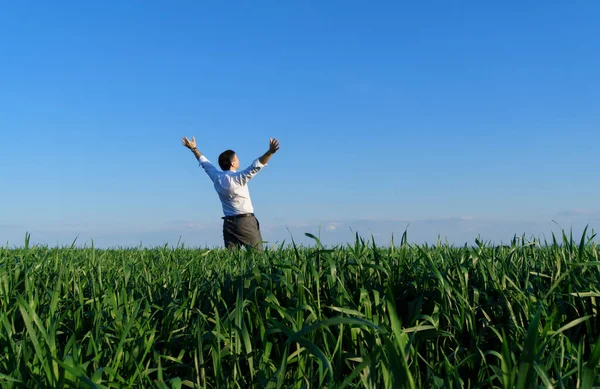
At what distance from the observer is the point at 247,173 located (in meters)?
8.91

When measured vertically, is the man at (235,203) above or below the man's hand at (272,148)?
below

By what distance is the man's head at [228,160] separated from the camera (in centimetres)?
970

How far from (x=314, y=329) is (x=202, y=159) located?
8.58m

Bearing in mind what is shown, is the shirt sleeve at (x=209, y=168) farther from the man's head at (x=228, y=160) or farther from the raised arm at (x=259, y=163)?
the raised arm at (x=259, y=163)

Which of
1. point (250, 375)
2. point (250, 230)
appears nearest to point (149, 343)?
point (250, 375)

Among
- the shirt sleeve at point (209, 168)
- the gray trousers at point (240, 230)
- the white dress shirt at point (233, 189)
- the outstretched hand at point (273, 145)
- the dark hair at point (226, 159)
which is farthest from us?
the dark hair at point (226, 159)

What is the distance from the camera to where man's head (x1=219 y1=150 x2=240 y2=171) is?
382 inches

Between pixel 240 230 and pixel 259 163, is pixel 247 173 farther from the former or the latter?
pixel 240 230

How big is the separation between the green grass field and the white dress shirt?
5813mm

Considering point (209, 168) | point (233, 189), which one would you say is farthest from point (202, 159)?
point (233, 189)

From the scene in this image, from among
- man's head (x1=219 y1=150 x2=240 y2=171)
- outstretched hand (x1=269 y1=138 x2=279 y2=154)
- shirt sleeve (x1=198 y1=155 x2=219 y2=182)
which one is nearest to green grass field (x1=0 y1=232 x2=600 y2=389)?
outstretched hand (x1=269 y1=138 x2=279 y2=154)

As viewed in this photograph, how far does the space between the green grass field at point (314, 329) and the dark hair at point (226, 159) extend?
21.2 ft

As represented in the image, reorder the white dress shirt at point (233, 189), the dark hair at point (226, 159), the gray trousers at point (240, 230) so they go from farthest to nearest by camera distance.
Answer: the dark hair at point (226, 159) → the gray trousers at point (240, 230) → the white dress shirt at point (233, 189)

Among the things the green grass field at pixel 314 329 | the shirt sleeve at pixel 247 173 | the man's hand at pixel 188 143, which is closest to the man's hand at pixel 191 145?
the man's hand at pixel 188 143
